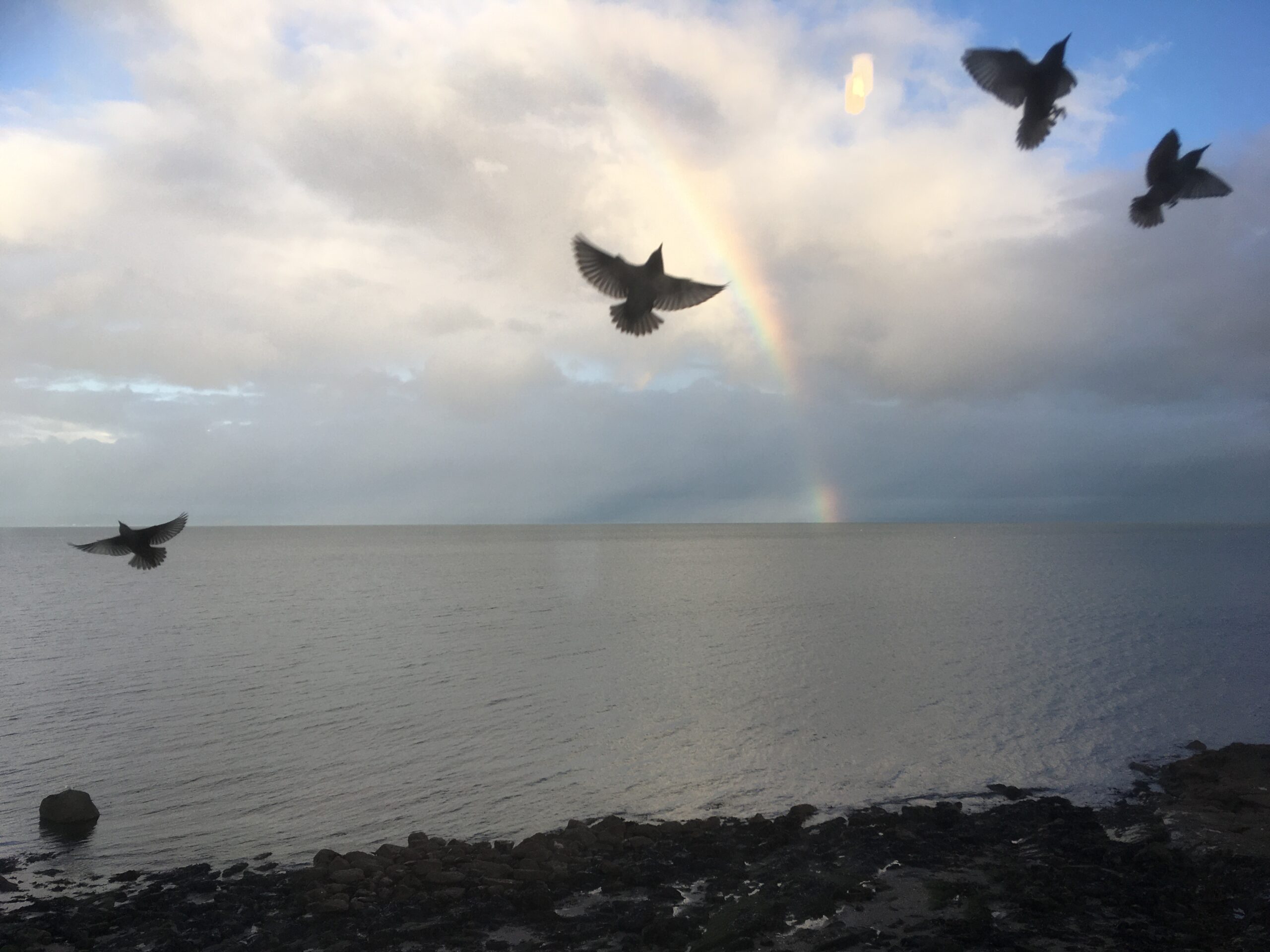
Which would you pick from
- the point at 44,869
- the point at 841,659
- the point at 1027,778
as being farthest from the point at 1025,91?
the point at 841,659

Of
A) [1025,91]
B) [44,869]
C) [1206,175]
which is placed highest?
[1025,91]

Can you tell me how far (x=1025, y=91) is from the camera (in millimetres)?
11891

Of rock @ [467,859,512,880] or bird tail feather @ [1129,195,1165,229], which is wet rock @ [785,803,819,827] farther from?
bird tail feather @ [1129,195,1165,229]

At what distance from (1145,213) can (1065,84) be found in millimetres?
2356

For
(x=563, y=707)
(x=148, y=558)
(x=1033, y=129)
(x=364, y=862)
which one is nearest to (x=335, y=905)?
(x=364, y=862)

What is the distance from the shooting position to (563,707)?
37.1 meters

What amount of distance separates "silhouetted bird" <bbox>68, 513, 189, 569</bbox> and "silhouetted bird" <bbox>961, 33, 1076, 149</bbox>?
14075mm

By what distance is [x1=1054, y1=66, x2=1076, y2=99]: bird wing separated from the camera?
1173cm

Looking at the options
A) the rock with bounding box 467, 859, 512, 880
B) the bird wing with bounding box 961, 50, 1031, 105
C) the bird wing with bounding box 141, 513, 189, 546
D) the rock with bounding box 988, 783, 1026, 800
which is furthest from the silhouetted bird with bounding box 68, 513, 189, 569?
the rock with bounding box 988, 783, 1026, 800

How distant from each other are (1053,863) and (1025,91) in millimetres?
15597

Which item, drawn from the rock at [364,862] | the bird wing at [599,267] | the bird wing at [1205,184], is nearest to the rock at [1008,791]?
the rock at [364,862]

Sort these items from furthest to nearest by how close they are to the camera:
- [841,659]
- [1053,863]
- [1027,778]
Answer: [841,659], [1027,778], [1053,863]

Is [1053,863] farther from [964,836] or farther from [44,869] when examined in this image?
[44,869]

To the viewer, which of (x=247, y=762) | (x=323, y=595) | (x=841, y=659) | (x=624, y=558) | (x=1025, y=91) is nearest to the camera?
(x=1025, y=91)
